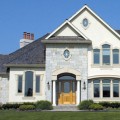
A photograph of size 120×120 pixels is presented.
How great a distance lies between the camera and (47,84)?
35594 mm

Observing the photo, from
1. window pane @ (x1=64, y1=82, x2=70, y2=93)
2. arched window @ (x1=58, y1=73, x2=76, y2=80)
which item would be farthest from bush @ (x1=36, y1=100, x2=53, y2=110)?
arched window @ (x1=58, y1=73, x2=76, y2=80)

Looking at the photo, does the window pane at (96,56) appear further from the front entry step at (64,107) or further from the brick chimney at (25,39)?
the brick chimney at (25,39)

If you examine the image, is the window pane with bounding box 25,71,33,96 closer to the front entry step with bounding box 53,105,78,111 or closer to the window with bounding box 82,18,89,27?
the front entry step with bounding box 53,105,78,111

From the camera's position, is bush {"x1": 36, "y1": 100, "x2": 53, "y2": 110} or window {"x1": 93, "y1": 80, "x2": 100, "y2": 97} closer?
bush {"x1": 36, "y1": 100, "x2": 53, "y2": 110}

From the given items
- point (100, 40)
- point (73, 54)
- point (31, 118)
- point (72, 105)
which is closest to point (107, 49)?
point (100, 40)

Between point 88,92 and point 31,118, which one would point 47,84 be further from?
point 31,118

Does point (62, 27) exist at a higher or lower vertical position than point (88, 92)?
higher

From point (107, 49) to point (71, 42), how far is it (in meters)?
3.61

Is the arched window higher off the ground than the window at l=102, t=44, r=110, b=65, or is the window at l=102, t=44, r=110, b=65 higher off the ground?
the window at l=102, t=44, r=110, b=65

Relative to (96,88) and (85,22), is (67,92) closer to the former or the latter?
(96,88)

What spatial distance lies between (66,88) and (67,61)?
9.26 feet

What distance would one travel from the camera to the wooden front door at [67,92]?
120ft

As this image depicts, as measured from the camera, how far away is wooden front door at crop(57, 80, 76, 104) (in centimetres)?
3659

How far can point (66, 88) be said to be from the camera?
121ft
